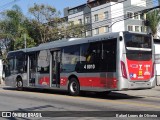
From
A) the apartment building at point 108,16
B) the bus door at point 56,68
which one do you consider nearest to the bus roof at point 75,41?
the bus door at point 56,68

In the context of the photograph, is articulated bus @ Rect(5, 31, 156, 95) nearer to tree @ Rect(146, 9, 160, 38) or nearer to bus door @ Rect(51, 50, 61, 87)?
bus door @ Rect(51, 50, 61, 87)

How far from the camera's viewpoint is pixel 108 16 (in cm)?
5922

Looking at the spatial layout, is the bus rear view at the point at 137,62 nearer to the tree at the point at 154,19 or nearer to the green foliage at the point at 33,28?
the green foliage at the point at 33,28

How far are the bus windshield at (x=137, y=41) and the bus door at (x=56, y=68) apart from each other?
211 inches

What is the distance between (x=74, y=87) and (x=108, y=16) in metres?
40.7

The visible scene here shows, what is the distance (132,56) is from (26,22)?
3600 cm

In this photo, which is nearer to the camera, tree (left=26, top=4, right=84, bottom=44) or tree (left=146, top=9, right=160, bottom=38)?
tree (left=26, top=4, right=84, bottom=44)

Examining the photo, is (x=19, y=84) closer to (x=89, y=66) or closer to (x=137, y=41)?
(x=89, y=66)

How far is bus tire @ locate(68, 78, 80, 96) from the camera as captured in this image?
63.4 ft

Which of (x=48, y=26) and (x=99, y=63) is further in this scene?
(x=48, y=26)

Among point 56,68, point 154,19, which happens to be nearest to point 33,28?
point 154,19

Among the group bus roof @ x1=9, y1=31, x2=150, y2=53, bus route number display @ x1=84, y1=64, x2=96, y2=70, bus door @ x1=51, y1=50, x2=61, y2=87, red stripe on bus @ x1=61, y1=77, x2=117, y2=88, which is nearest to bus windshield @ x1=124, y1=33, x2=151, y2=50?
bus roof @ x1=9, y1=31, x2=150, y2=53

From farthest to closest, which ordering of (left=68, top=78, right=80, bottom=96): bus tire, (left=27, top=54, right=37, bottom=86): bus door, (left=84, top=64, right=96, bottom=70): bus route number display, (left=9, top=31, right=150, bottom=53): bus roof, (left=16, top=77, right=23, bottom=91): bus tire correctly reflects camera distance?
(left=16, top=77, right=23, bottom=91): bus tire, (left=27, top=54, right=37, bottom=86): bus door, (left=68, top=78, right=80, bottom=96): bus tire, (left=84, top=64, right=96, bottom=70): bus route number display, (left=9, top=31, right=150, bottom=53): bus roof

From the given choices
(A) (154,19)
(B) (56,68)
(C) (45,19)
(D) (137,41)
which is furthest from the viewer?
(A) (154,19)
